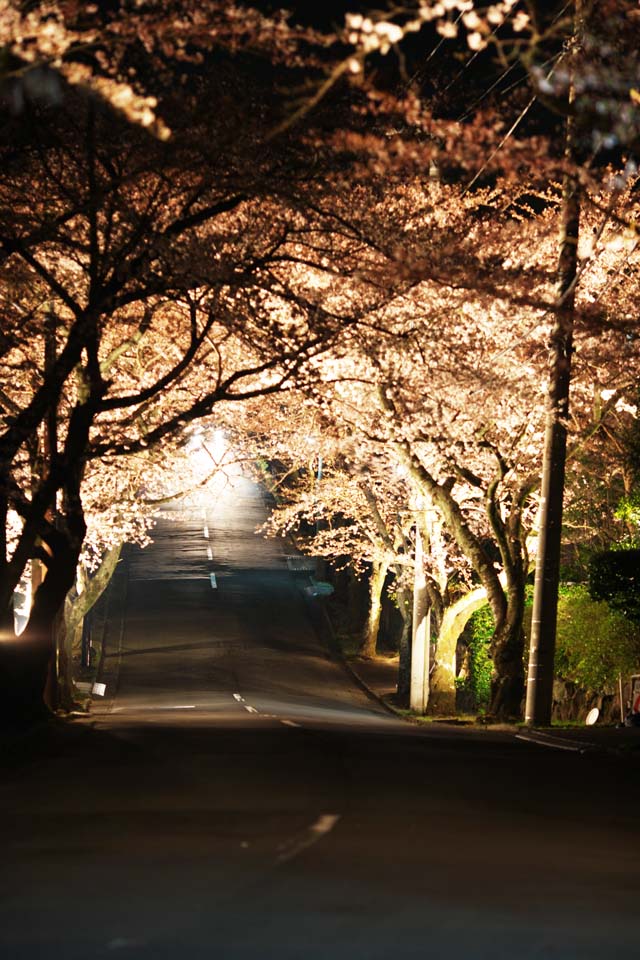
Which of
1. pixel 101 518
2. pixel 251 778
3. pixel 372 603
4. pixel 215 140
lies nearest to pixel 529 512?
pixel 101 518

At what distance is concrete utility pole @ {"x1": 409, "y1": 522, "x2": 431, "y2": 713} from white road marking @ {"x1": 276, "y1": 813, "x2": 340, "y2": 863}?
2489 centimetres

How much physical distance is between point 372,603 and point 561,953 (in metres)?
44.4

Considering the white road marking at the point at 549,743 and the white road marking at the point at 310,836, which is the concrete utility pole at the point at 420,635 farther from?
the white road marking at the point at 310,836

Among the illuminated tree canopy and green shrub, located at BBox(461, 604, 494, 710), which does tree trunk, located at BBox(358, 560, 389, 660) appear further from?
the illuminated tree canopy

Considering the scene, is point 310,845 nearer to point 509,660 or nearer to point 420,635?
point 509,660

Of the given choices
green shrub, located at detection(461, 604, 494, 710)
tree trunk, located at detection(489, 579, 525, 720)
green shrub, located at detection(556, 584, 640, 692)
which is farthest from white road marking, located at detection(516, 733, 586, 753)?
green shrub, located at detection(461, 604, 494, 710)

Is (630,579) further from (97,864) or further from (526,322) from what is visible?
(97,864)

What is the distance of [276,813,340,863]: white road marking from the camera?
874 cm

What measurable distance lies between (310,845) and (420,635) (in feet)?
88.6

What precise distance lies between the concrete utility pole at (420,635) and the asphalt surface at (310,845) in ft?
40.2

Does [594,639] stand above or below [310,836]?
above

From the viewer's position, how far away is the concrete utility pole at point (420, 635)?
3588 cm

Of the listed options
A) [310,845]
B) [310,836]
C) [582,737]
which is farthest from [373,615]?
[310,845]

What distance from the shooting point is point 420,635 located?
36031mm
